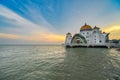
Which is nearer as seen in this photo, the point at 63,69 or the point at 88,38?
the point at 63,69

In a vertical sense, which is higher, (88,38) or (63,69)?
(88,38)

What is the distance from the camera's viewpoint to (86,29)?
60406 millimetres

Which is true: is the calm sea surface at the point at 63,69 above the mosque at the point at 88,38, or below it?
below

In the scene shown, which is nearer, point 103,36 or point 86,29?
point 103,36

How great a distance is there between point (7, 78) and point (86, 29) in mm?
59809

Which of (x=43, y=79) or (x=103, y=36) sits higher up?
(x=103, y=36)

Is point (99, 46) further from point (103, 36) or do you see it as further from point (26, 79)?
point (26, 79)

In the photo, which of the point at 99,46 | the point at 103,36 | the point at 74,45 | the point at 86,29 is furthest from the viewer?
the point at 86,29

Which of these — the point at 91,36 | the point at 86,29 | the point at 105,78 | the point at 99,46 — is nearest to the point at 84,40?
the point at 91,36

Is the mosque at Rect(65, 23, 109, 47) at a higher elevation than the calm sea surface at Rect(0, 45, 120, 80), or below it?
higher

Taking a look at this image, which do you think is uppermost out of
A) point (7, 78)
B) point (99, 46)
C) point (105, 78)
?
point (99, 46)

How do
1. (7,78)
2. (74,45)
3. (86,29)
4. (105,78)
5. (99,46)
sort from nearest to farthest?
(105,78)
(7,78)
(99,46)
(74,45)
(86,29)

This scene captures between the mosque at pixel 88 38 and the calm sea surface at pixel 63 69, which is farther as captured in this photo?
the mosque at pixel 88 38

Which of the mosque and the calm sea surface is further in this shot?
the mosque
